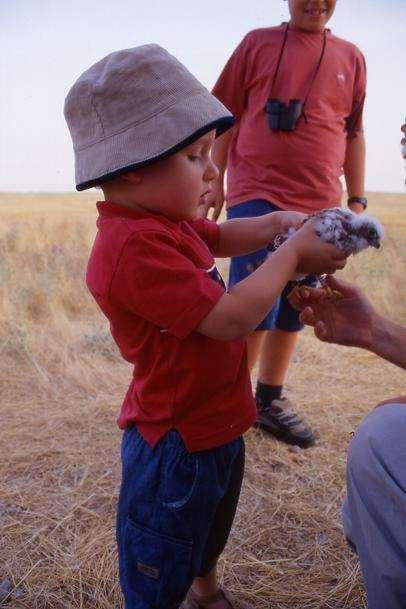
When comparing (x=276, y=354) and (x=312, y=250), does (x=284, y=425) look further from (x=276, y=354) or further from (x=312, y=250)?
(x=312, y=250)

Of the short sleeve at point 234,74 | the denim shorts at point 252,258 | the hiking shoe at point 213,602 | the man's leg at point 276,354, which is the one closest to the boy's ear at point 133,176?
the hiking shoe at point 213,602

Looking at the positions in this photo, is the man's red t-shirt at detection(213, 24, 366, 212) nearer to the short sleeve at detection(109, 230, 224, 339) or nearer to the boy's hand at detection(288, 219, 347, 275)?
the boy's hand at detection(288, 219, 347, 275)

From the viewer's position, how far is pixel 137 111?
139cm

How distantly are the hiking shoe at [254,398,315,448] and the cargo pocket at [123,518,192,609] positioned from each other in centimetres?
167

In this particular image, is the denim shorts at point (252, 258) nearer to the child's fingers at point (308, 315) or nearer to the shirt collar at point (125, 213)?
the child's fingers at point (308, 315)

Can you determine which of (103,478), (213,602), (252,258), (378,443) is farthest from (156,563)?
(252,258)

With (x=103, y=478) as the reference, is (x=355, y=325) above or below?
above

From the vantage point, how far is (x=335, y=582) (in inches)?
87.0

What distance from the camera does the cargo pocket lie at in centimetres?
155

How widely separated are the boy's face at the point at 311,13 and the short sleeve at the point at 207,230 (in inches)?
64.9

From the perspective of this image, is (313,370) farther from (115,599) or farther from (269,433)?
(115,599)

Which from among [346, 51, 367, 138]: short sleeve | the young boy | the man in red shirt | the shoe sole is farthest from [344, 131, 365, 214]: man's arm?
the young boy

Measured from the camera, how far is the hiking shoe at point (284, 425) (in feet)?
10.5

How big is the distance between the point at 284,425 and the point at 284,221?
1702 millimetres
